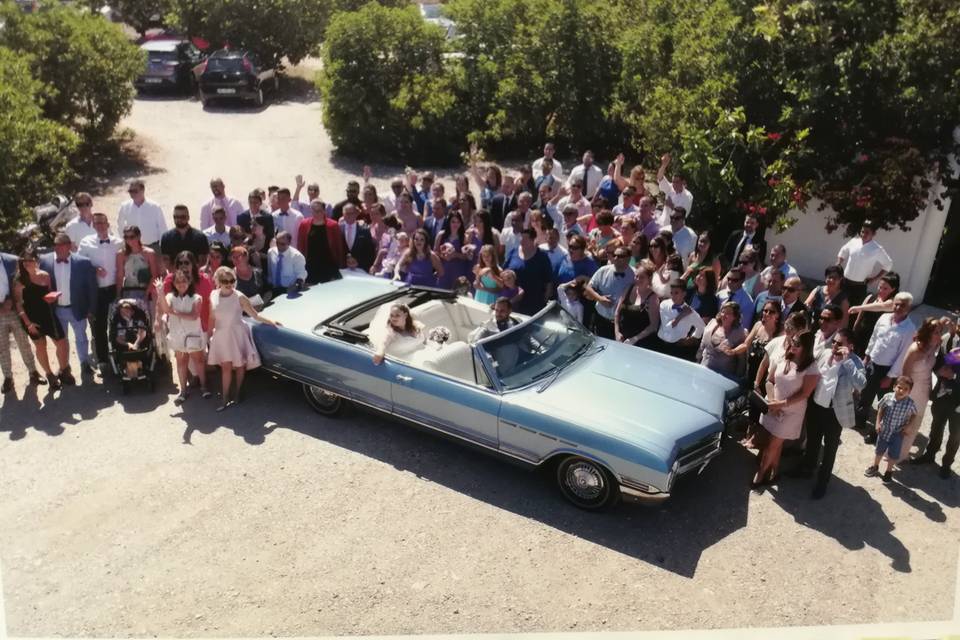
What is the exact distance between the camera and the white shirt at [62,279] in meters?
9.29

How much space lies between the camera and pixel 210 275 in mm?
9820

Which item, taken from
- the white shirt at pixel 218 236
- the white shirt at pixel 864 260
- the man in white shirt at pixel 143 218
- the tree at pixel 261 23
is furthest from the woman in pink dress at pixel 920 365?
the tree at pixel 261 23

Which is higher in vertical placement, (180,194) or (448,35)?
(448,35)

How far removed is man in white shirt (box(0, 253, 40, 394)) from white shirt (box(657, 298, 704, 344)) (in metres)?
6.77

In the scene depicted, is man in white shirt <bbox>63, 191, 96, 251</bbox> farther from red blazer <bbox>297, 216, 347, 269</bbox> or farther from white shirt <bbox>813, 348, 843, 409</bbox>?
white shirt <bbox>813, 348, 843, 409</bbox>

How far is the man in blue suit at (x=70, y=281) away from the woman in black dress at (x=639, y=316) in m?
5.72

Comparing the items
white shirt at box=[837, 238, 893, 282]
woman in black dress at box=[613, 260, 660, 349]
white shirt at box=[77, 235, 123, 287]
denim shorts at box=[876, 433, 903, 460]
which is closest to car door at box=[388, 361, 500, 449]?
woman in black dress at box=[613, 260, 660, 349]

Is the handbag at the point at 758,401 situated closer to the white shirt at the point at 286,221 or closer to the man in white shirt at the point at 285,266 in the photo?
the man in white shirt at the point at 285,266

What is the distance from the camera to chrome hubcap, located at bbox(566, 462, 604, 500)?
24.6ft

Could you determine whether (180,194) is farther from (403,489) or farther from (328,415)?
(403,489)

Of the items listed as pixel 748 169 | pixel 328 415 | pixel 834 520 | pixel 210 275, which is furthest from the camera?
pixel 748 169

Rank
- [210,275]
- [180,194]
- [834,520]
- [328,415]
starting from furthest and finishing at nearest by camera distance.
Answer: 1. [180,194]
2. [210,275]
3. [328,415]
4. [834,520]

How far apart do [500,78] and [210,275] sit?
10725mm

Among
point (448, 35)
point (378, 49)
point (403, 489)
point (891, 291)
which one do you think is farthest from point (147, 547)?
point (448, 35)
